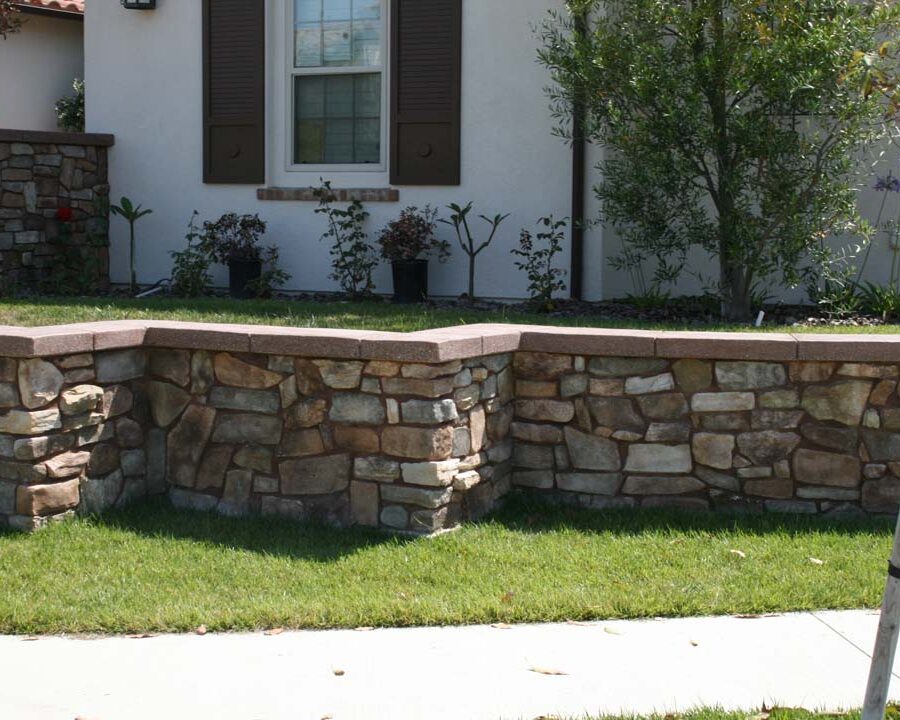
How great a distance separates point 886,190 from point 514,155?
287 centimetres

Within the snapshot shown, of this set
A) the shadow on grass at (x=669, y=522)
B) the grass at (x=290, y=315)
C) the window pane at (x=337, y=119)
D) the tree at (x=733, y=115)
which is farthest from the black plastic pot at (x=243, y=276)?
the shadow on grass at (x=669, y=522)

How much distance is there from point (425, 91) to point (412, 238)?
128 centimetres

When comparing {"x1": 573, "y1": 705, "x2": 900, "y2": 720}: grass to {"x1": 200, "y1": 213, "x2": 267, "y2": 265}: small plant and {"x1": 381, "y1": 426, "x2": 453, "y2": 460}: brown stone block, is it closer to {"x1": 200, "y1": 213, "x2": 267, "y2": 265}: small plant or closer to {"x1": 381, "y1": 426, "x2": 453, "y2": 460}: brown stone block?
{"x1": 381, "y1": 426, "x2": 453, "y2": 460}: brown stone block

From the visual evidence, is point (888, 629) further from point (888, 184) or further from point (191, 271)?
point (191, 271)

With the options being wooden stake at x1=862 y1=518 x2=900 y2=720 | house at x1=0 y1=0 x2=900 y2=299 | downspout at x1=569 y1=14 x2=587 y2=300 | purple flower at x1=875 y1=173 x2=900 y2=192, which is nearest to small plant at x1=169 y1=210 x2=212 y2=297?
house at x1=0 y1=0 x2=900 y2=299

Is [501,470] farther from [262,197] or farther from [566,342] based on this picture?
[262,197]

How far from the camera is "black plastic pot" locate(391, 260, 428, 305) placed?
391 inches

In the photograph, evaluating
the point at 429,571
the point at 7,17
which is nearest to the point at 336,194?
the point at 7,17

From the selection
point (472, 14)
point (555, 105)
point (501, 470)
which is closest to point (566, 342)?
point (501, 470)

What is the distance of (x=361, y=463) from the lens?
19.3 feet

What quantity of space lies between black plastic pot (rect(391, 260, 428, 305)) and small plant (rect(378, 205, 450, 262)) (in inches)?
2.0

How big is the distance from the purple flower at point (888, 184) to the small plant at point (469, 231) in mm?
2847

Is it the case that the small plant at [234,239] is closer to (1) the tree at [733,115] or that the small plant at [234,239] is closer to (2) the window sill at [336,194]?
(2) the window sill at [336,194]

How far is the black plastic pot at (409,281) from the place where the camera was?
9938 millimetres
